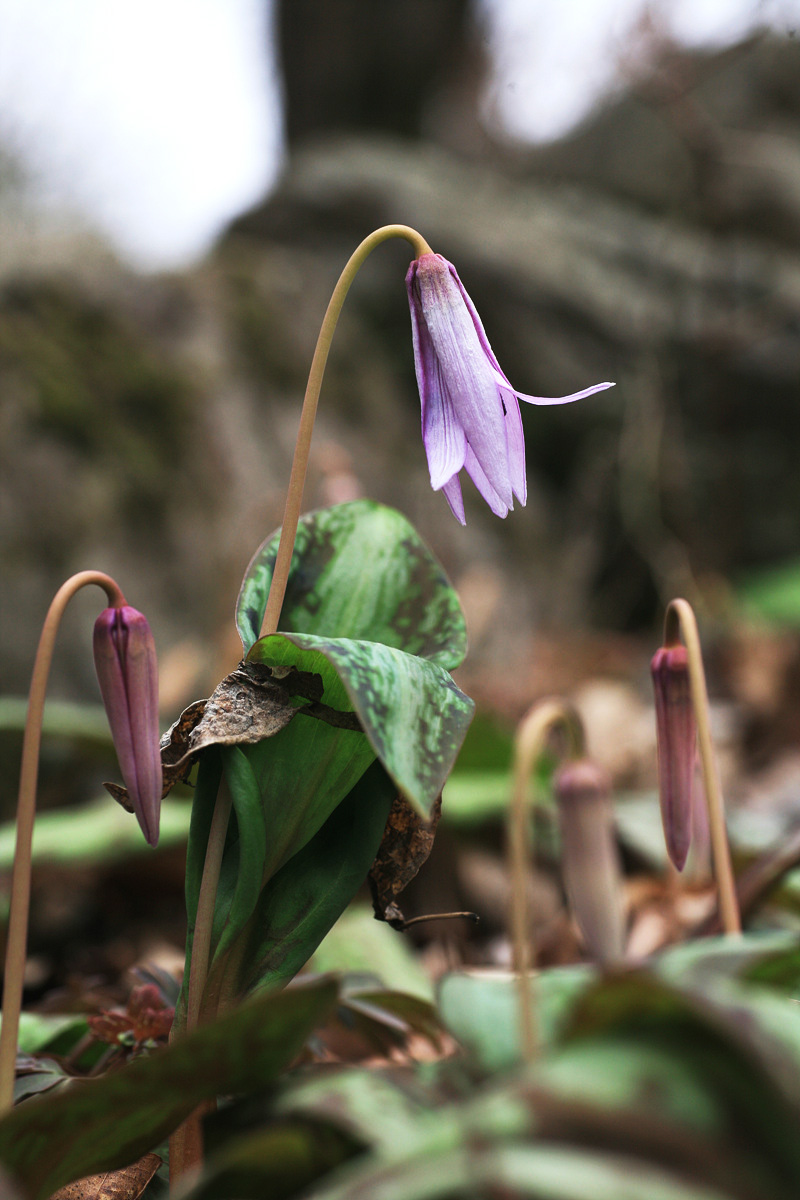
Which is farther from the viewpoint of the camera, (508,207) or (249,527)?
(508,207)

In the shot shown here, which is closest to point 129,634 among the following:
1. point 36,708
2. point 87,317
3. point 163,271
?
point 36,708

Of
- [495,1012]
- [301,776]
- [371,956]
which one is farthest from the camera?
[371,956]

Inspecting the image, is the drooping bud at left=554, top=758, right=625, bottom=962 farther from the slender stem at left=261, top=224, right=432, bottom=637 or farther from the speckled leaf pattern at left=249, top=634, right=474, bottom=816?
the slender stem at left=261, top=224, right=432, bottom=637

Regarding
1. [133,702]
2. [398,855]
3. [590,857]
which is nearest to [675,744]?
[590,857]

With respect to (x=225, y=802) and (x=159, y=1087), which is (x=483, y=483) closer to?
(x=225, y=802)

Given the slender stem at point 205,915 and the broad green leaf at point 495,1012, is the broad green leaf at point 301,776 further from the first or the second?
the broad green leaf at point 495,1012

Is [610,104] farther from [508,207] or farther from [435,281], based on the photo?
[435,281]
